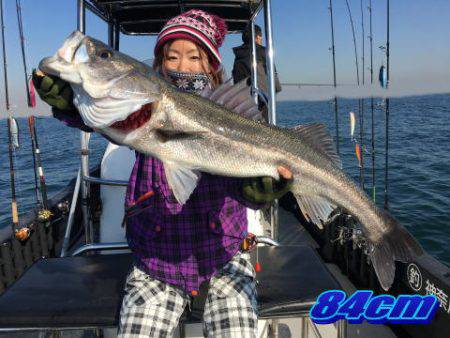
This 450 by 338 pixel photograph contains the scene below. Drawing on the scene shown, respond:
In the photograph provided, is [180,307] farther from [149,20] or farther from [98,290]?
[149,20]

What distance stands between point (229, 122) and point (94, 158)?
53.4 ft

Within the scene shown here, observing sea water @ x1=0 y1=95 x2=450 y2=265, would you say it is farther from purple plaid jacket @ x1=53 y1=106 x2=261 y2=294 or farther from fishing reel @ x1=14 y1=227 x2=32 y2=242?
purple plaid jacket @ x1=53 y1=106 x2=261 y2=294

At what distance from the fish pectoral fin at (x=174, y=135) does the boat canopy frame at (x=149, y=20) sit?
1.71m

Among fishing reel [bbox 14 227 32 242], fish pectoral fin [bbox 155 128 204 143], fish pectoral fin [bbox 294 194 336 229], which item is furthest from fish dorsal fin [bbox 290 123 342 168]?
fishing reel [bbox 14 227 32 242]

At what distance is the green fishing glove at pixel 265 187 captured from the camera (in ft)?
7.94

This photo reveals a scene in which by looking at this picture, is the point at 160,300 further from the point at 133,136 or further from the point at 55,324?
the point at 133,136

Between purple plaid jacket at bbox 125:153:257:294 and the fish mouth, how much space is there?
1.97ft

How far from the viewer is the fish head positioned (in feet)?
6.42

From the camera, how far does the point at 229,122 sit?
239cm

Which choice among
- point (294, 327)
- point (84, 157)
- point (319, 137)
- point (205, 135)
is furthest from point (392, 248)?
point (84, 157)

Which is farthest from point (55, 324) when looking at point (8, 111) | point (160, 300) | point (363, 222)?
point (8, 111)

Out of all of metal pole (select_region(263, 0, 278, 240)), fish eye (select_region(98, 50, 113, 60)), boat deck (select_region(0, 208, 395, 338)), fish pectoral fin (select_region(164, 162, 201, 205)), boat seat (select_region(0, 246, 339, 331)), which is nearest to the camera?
fish eye (select_region(98, 50, 113, 60))

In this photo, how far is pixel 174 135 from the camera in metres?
2.21

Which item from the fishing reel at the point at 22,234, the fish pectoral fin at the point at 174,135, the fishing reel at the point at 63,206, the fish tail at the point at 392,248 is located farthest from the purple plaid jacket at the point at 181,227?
the fishing reel at the point at 63,206
